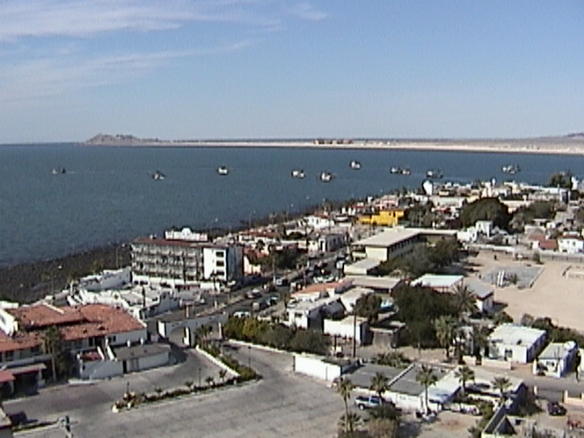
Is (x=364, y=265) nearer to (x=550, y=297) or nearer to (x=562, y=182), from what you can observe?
(x=550, y=297)

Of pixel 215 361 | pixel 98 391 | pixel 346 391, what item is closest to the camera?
pixel 346 391

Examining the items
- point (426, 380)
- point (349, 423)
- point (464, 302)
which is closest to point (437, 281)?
point (464, 302)

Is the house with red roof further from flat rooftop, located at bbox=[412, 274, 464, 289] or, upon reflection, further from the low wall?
flat rooftop, located at bbox=[412, 274, 464, 289]

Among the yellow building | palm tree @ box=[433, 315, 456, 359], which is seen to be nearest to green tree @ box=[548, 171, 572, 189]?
the yellow building

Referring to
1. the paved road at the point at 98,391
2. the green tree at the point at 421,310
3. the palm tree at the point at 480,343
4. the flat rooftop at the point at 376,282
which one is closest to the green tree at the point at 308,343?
the paved road at the point at 98,391

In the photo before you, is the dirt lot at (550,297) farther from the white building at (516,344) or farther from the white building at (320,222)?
the white building at (320,222)

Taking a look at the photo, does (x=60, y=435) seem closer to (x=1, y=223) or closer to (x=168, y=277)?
(x=168, y=277)
